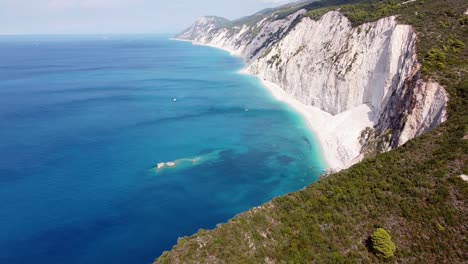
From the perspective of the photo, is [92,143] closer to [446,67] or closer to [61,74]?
[446,67]

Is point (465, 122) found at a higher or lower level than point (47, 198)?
higher

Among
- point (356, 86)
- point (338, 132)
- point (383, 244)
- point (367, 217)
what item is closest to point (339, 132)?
point (338, 132)

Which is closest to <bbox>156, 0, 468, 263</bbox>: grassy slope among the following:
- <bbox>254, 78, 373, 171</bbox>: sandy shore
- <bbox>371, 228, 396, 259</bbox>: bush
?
<bbox>371, 228, 396, 259</bbox>: bush

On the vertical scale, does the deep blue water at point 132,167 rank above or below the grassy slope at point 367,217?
below

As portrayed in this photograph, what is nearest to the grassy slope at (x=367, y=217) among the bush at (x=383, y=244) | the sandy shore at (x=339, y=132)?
the bush at (x=383, y=244)

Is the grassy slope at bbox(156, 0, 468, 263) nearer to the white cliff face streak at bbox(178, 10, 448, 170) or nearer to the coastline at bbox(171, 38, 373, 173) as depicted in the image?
the white cliff face streak at bbox(178, 10, 448, 170)

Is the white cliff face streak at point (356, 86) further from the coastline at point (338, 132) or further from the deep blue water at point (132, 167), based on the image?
the deep blue water at point (132, 167)

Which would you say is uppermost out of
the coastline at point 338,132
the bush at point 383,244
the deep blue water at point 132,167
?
the bush at point 383,244

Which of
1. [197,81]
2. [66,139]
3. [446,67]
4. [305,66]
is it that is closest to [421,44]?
[446,67]
